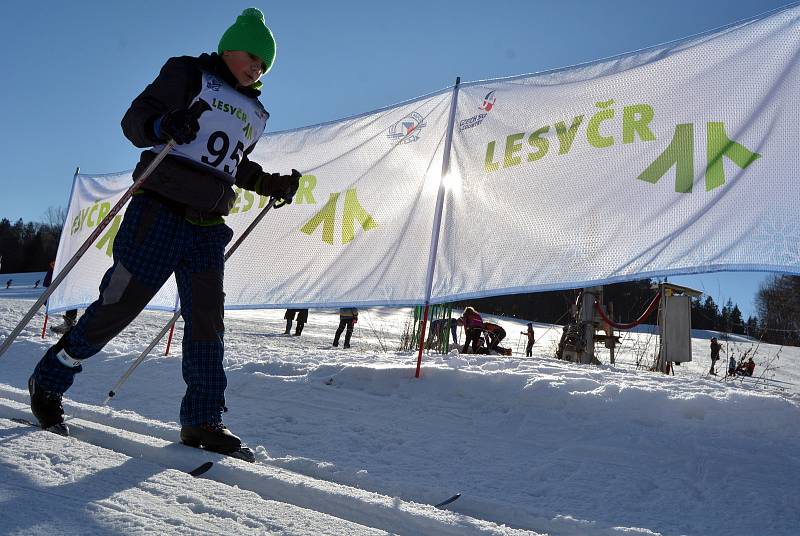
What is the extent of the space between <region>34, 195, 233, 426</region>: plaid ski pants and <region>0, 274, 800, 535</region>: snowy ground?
20cm

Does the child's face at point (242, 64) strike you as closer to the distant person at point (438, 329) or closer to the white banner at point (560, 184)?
the white banner at point (560, 184)

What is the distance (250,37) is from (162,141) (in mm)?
572

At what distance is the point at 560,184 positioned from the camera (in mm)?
3482

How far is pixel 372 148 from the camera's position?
4441mm

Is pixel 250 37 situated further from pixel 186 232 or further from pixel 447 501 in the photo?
pixel 447 501

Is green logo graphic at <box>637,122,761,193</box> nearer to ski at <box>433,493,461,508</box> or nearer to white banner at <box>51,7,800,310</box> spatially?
white banner at <box>51,7,800,310</box>

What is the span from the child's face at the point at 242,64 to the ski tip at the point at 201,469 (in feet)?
5.01

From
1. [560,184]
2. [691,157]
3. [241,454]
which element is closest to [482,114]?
[560,184]

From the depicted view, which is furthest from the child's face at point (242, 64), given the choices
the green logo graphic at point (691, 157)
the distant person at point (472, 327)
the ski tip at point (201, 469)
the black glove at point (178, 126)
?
the distant person at point (472, 327)

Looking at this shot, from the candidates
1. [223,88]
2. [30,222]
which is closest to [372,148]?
[223,88]

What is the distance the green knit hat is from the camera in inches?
93.4

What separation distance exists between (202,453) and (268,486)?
404mm

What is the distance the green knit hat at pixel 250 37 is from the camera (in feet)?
7.79

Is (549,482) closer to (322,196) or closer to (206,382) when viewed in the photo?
(206,382)
